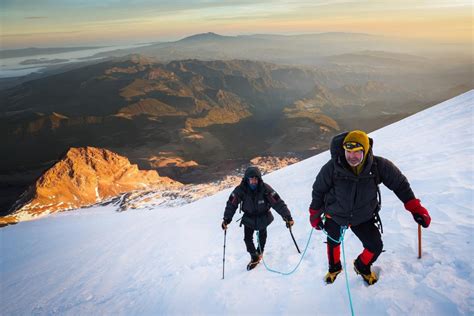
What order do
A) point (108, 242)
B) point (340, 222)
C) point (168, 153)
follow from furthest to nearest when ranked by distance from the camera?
point (168, 153), point (108, 242), point (340, 222)

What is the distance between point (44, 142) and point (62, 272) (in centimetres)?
20492

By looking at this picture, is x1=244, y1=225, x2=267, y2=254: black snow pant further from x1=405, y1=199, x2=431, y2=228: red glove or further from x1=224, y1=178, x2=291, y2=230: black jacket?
x1=405, y1=199, x2=431, y2=228: red glove

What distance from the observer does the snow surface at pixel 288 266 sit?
4828 mm

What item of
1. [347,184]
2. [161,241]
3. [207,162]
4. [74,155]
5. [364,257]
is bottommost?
[207,162]

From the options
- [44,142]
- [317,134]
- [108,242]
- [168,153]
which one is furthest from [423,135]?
[44,142]

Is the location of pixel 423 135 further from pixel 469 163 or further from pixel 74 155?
pixel 74 155

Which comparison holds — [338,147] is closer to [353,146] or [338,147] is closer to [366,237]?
[353,146]

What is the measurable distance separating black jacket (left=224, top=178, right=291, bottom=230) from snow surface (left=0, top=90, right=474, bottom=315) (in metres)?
1.22

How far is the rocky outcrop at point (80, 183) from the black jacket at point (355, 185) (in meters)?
54.6

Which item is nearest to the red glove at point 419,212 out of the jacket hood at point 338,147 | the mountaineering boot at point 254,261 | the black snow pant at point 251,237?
the jacket hood at point 338,147

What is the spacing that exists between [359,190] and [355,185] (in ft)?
0.39

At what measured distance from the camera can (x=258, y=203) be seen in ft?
21.6

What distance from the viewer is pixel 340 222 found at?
15.3 feet

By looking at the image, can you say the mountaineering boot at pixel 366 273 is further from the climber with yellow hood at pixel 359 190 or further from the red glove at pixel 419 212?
the red glove at pixel 419 212
